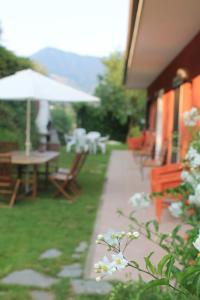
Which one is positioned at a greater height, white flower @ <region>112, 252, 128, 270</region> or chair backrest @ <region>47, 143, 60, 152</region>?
white flower @ <region>112, 252, 128, 270</region>

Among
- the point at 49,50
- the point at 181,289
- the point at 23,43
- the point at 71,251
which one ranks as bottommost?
the point at 71,251

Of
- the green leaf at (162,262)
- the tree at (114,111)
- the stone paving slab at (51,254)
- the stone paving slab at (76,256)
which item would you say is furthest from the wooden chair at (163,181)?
the tree at (114,111)

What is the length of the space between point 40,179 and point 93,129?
517 inches

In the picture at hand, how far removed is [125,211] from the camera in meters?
6.43

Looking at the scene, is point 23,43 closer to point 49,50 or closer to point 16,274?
point 16,274

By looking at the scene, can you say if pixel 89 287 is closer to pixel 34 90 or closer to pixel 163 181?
pixel 163 181

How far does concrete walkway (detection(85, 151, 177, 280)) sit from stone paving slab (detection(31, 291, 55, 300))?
1.66ft

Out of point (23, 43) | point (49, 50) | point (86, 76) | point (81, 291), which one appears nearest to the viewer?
point (81, 291)

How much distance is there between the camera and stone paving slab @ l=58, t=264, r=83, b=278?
3863 millimetres

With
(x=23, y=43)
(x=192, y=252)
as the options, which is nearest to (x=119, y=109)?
(x=23, y=43)

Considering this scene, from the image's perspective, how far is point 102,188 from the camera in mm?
8578

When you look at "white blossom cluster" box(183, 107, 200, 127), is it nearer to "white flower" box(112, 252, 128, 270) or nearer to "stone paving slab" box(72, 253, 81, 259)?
"stone paving slab" box(72, 253, 81, 259)

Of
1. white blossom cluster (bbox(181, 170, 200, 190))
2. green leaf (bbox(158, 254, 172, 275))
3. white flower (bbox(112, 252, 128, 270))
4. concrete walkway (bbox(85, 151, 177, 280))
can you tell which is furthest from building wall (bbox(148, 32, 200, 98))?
white flower (bbox(112, 252, 128, 270))

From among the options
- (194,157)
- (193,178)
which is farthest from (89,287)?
(194,157)
